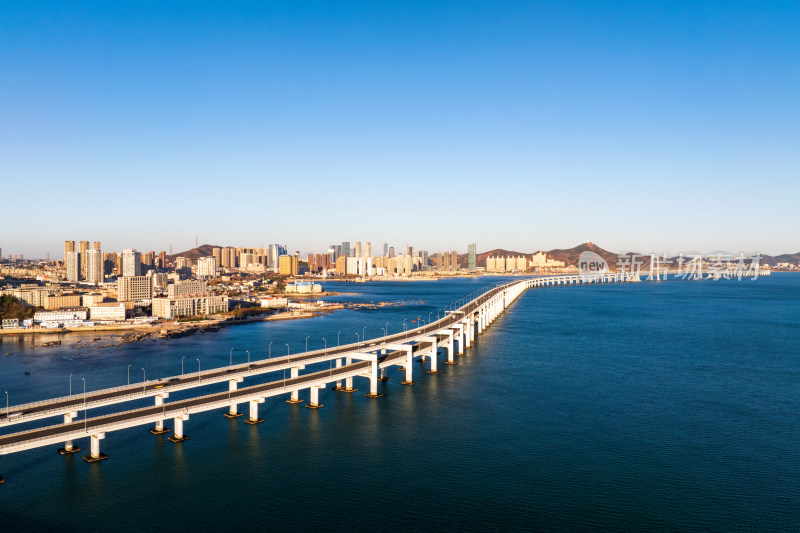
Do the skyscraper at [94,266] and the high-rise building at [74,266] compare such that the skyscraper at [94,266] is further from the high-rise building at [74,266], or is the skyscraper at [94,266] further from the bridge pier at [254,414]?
the bridge pier at [254,414]

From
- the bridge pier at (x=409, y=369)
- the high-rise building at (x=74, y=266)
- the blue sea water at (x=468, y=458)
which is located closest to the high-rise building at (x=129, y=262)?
the high-rise building at (x=74, y=266)

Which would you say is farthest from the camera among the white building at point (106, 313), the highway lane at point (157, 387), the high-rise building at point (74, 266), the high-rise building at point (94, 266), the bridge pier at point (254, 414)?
the high-rise building at point (74, 266)

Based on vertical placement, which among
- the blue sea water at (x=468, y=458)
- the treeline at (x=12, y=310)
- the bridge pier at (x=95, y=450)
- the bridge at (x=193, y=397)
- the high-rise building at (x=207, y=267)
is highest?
the high-rise building at (x=207, y=267)

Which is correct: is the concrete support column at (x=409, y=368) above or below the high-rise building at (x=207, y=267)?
below

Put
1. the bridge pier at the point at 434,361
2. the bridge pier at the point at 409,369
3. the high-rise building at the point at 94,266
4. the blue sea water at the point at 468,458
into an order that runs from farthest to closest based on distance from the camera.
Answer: the high-rise building at the point at 94,266
the bridge pier at the point at 434,361
the bridge pier at the point at 409,369
the blue sea water at the point at 468,458

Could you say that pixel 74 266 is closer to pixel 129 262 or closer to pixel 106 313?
pixel 129 262

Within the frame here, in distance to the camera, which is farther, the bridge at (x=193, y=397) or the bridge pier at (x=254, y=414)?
the bridge pier at (x=254, y=414)

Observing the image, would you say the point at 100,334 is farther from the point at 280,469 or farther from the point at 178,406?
the point at 280,469

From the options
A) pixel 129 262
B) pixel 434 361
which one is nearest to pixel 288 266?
pixel 129 262
